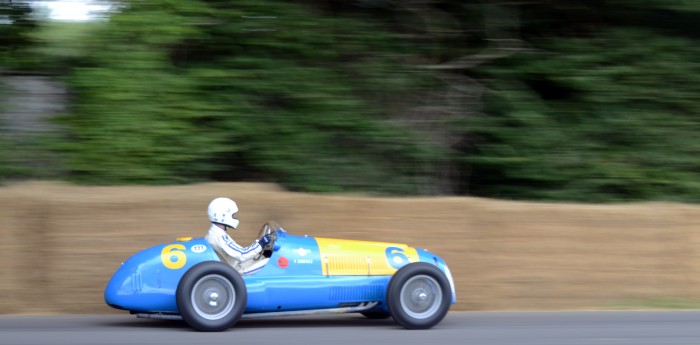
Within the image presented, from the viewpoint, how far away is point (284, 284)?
25.6 ft

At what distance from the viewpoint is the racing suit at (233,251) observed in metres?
7.88

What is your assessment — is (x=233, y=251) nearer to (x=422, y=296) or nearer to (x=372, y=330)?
(x=372, y=330)

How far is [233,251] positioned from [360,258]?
3.98 ft

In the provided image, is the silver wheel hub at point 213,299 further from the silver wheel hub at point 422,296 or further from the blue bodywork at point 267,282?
the silver wheel hub at point 422,296

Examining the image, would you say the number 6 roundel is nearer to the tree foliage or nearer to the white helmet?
the white helmet

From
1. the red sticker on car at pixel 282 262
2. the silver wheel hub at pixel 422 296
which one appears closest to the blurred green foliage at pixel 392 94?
the red sticker on car at pixel 282 262

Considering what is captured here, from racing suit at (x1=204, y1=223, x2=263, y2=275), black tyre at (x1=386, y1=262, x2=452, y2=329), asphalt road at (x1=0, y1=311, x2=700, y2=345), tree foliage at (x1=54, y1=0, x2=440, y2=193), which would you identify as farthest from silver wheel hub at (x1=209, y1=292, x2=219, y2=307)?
tree foliage at (x1=54, y1=0, x2=440, y2=193)

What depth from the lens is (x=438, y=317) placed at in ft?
25.9

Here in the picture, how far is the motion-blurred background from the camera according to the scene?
9.62 m

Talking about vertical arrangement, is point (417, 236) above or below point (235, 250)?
below

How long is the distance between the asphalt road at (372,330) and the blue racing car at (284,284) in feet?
0.63

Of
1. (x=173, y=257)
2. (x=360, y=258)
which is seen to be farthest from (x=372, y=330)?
(x=173, y=257)

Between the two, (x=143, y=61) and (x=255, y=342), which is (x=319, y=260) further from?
(x=143, y=61)

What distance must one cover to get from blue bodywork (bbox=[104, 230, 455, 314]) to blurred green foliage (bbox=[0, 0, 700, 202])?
2632mm
